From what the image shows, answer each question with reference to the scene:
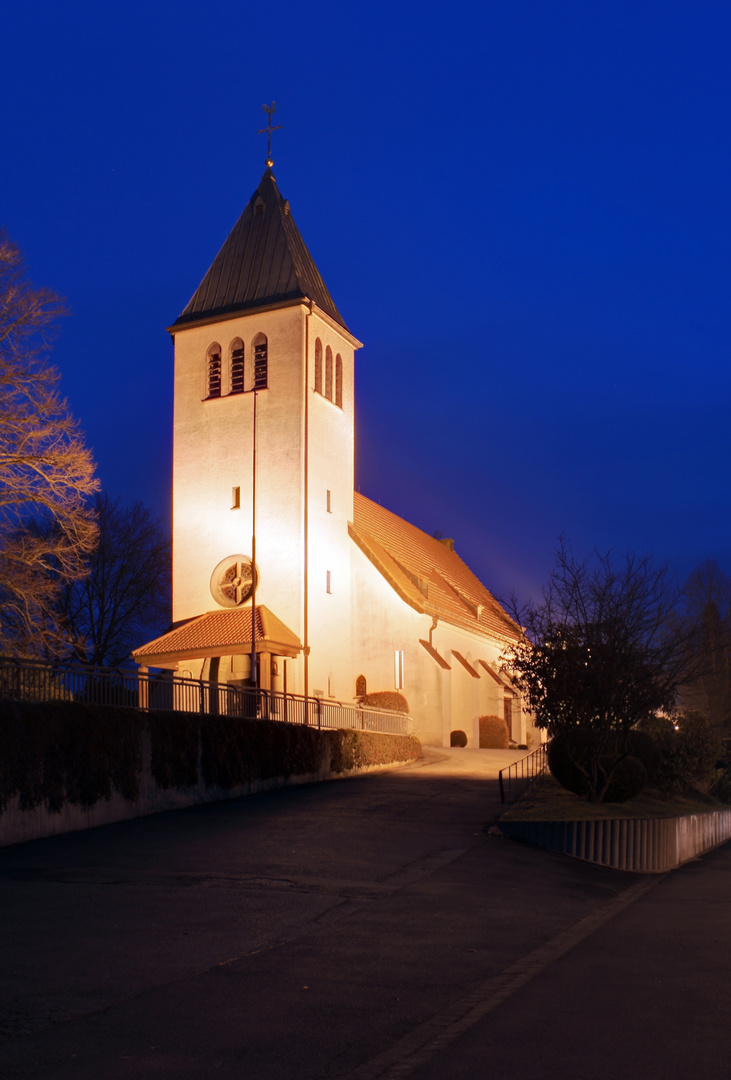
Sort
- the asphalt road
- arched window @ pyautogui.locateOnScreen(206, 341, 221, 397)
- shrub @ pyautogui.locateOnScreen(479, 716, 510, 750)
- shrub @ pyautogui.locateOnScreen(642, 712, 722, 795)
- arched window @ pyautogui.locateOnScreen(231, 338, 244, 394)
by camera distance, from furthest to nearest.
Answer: shrub @ pyautogui.locateOnScreen(479, 716, 510, 750) → arched window @ pyautogui.locateOnScreen(206, 341, 221, 397) → arched window @ pyautogui.locateOnScreen(231, 338, 244, 394) → shrub @ pyautogui.locateOnScreen(642, 712, 722, 795) → the asphalt road

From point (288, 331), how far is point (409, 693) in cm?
1455

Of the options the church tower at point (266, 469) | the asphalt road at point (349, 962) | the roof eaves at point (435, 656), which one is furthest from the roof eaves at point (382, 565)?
the asphalt road at point (349, 962)

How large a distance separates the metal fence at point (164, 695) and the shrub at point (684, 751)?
880 cm

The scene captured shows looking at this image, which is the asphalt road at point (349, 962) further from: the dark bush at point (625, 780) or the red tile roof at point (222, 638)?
the red tile roof at point (222, 638)

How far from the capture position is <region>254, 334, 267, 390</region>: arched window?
41031mm

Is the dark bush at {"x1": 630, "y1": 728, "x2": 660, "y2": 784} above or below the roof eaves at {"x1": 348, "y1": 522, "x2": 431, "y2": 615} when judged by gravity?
below

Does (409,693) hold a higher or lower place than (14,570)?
lower

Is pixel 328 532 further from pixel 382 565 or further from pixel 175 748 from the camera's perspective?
pixel 175 748

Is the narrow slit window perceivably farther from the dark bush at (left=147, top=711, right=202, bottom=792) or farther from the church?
the dark bush at (left=147, top=711, right=202, bottom=792)

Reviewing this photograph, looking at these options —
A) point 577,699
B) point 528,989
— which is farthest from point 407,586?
point 528,989

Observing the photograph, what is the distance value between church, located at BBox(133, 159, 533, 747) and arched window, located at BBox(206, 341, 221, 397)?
0.06m

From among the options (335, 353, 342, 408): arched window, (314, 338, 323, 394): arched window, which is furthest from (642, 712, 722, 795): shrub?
(335, 353, 342, 408): arched window

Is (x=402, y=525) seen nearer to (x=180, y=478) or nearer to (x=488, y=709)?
(x=488, y=709)

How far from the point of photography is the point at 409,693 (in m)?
40.2
